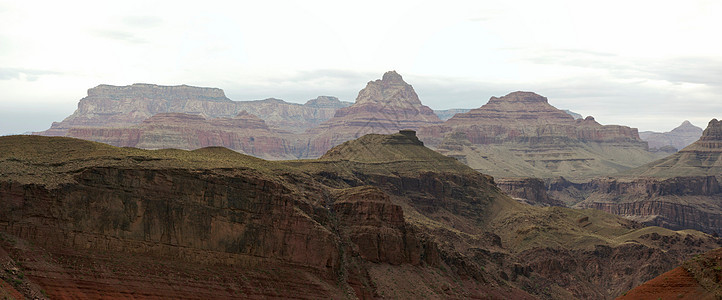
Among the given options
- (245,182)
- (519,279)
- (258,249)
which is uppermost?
(245,182)

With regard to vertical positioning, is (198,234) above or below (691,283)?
above

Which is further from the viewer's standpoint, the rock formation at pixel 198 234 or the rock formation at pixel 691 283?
the rock formation at pixel 198 234

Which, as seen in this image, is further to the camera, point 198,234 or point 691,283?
point 198,234

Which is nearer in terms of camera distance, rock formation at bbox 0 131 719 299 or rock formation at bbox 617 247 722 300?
rock formation at bbox 617 247 722 300

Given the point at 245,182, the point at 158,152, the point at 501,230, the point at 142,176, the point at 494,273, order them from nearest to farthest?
the point at 142,176, the point at 245,182, the point at 158,152, the point at 494,273, the point at 501,230

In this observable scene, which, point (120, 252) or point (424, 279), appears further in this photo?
point (424, 279)

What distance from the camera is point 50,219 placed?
96.1 m

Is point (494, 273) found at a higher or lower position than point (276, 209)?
lower

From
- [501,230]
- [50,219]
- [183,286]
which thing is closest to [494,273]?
[501,230]

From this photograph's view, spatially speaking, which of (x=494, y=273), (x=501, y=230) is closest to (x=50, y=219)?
(x=494, y=273)

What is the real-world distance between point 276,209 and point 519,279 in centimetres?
5764

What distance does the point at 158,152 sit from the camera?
122 m

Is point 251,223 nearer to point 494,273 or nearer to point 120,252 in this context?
point 120,252

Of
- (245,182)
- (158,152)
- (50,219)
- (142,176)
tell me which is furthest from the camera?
(158,152)
